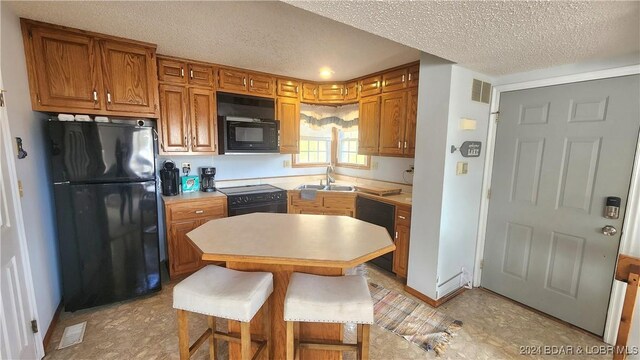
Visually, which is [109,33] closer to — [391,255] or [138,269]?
[138,269]

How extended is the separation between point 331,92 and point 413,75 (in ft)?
4.10

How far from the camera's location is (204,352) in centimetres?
192

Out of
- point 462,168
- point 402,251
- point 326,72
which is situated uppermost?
point 326,72

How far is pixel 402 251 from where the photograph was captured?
2867 millimetres

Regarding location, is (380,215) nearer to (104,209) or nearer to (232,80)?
(232,80)

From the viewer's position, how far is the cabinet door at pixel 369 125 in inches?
131

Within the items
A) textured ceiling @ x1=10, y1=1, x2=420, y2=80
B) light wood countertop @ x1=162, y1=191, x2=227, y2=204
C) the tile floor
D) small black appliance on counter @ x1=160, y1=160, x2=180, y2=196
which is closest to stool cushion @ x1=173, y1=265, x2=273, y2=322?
A: the tile floor

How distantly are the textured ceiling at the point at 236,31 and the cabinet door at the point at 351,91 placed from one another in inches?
21.5

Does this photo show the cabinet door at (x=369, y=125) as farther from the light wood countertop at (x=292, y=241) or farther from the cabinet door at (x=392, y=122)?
the light wood countertop at (x=292, y=241)

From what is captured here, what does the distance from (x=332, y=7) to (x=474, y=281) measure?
294cm

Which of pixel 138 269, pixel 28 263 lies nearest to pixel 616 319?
pixel 138 269

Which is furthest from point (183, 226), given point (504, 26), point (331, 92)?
point (504, 26)

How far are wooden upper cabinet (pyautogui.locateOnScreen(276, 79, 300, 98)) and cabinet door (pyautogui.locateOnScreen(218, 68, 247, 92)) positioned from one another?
1.48ft

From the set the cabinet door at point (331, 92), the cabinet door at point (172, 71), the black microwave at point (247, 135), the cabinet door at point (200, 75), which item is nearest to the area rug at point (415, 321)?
the black microwave at point (247, 135)
